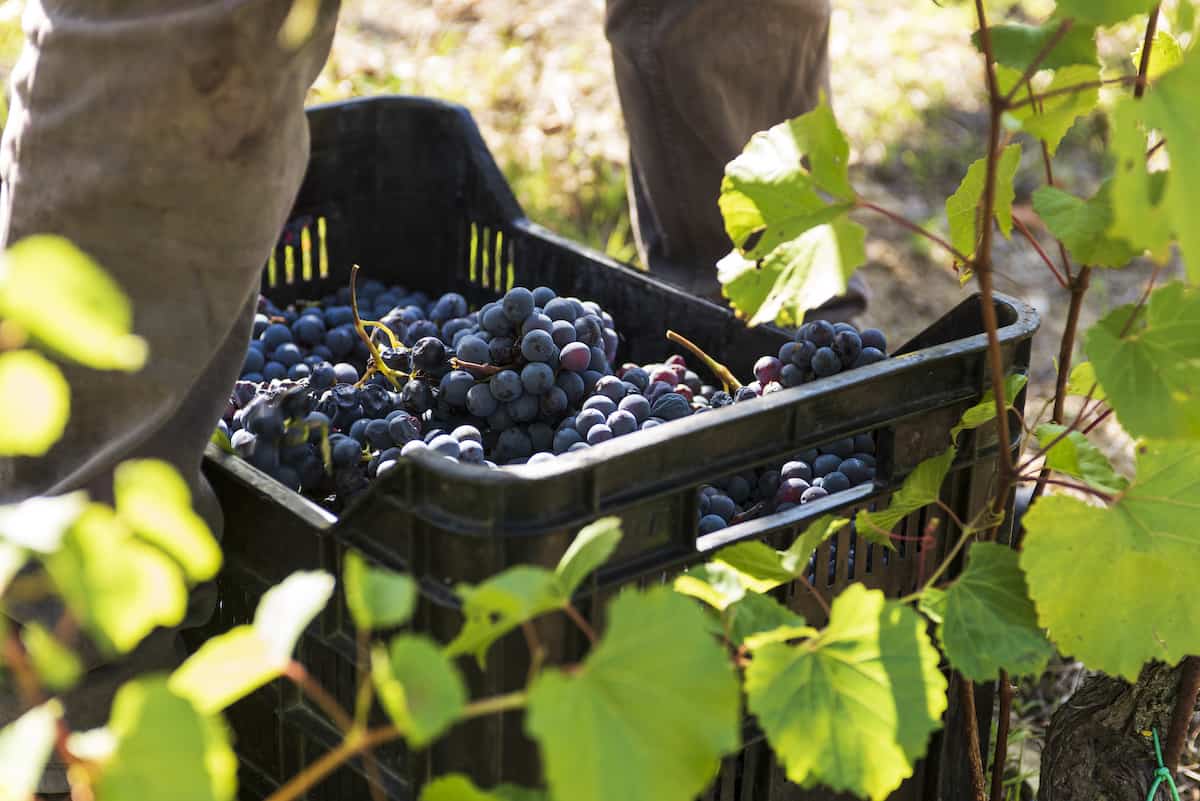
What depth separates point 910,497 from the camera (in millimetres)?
1344

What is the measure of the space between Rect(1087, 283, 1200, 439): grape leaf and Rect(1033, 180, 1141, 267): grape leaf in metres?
0.07

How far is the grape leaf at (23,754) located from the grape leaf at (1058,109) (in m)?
0.80

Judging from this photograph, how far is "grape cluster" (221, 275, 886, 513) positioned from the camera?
1477mm

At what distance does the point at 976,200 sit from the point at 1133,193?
52 centimetres

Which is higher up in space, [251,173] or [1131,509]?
[251,173]

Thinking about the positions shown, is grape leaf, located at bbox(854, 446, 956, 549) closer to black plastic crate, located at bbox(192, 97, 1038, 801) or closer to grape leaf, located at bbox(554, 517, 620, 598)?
black plastic crate, located at bbox(192, 97, 1038, 801)

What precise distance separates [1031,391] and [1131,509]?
1832mm

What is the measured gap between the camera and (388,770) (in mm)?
1310

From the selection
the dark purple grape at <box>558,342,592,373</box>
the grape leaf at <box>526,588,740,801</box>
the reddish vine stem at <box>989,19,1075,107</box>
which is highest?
the reddish vine stem at <box>989,19,1075,107</box>

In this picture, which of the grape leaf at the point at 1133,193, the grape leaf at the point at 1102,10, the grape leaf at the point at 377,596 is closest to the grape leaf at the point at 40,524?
the grape leaf at the point at 377,596

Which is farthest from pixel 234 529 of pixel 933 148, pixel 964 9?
pixel 964 9

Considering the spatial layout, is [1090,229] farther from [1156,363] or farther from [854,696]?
[854,696]

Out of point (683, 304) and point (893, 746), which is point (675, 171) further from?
point (893, 746)

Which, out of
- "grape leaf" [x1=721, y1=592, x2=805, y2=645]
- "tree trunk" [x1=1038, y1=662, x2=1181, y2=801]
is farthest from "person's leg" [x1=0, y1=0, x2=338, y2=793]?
"tree trunk" [x1=1038, y1=662, x2=1181, y2=801]
